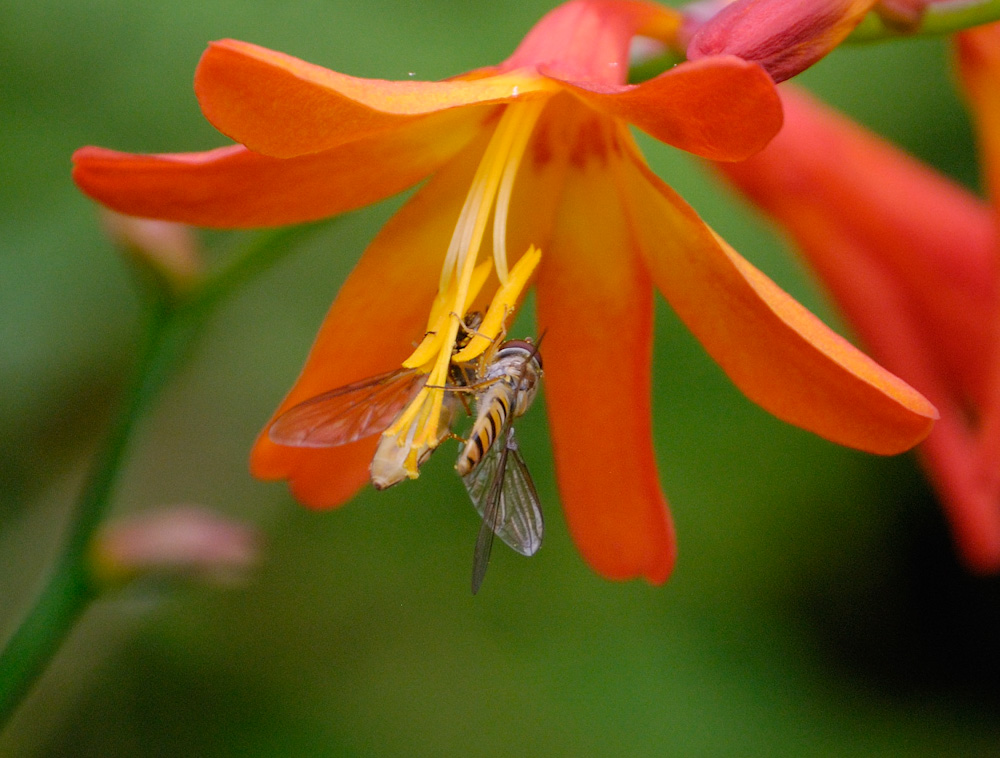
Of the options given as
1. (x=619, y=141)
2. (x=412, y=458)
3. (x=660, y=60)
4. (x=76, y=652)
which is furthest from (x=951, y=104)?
(x=76, y=652)

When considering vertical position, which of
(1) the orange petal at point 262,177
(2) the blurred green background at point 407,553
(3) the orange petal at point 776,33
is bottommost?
Answer: (2) the blurred green background at point 407,553

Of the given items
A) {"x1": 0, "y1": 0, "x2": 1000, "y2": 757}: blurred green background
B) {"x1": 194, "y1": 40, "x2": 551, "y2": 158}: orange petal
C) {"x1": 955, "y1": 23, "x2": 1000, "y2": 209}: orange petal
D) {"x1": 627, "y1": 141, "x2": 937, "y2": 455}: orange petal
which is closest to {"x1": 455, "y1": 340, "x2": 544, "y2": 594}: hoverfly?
{"x1": 627, "y1": 141, "x2": 937, "y2": 455}: orange petal

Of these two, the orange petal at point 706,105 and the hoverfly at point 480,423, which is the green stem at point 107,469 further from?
the orange petal at point 706,105

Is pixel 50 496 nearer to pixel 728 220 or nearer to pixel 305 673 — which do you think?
pixel 305 673

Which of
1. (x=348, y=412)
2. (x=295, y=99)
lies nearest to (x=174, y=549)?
(x=348, y=412)

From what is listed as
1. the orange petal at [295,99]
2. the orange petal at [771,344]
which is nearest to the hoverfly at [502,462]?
the orange petal at [771,344]

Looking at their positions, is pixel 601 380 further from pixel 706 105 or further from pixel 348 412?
pixel 706 105
